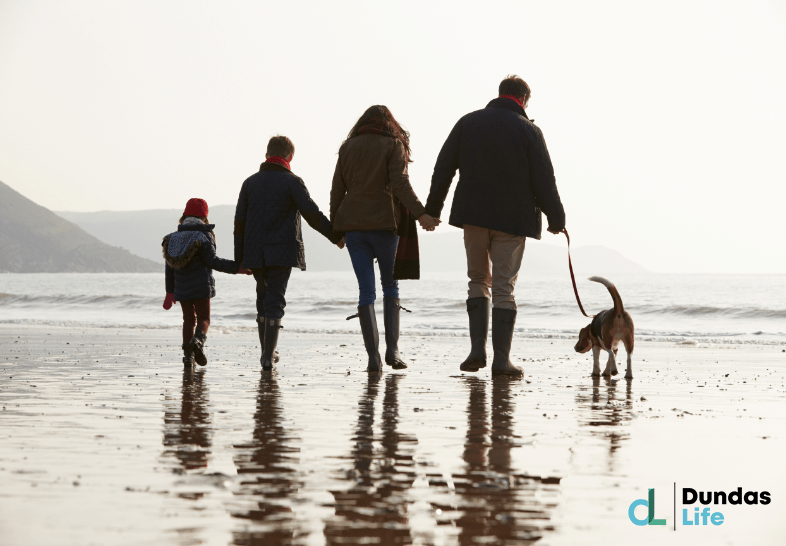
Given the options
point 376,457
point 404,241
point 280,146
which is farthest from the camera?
point 280,146

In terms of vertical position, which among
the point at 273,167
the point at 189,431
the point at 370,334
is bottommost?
the point at 189,431

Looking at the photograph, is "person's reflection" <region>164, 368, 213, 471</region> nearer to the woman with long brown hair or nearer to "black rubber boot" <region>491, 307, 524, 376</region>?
the woman with long brown hair

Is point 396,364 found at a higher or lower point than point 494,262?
lower

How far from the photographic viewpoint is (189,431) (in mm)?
3596

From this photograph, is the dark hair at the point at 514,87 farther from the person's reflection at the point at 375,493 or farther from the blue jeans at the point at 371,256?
the person's reflection at the point at 375,493

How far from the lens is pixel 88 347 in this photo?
370 inches

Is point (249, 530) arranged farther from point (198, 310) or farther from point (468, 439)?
point (198, 310)

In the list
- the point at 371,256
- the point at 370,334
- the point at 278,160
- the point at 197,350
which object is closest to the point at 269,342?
the point at 197,350

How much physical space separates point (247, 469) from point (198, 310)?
434cm

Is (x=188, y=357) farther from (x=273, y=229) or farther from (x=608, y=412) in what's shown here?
(x=608, y=412)

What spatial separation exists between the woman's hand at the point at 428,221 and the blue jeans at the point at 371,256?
1.12 ft

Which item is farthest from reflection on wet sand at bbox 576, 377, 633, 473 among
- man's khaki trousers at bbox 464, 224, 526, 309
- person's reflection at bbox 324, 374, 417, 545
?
man's khaki trousers at bbox 464, 224, 526, 309

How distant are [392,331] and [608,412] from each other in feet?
7.82

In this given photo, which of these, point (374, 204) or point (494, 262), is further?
point (374, 204)
